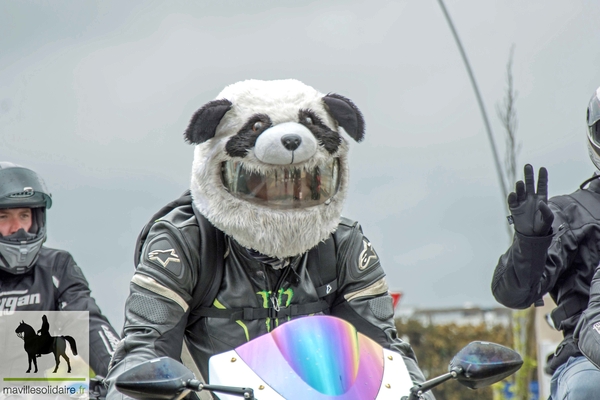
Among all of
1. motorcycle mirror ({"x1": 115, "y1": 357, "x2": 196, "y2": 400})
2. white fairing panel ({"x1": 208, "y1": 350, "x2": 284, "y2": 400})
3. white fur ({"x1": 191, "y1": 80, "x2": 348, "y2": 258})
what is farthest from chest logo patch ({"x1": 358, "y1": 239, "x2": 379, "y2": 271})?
motorcycle mirror ({"x1": 115, "y1": 357, "x2": 196, "y2": 400})

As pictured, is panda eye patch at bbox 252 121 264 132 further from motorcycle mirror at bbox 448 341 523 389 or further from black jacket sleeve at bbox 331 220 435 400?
motorcycle mirror at bbox 448 341 523 389

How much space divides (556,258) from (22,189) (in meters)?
3.34

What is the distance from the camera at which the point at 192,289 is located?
13.3 ft

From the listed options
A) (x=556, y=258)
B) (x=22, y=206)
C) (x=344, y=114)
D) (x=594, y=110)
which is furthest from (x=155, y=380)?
(x=22, y=206)

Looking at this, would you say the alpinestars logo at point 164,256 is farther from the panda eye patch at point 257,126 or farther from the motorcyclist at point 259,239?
the panda eye patch at point 257,126

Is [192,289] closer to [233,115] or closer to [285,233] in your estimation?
[285,233]

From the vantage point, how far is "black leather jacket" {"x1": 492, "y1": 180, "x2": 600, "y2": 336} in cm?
450

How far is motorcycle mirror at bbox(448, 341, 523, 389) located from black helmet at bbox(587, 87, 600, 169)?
2113mm

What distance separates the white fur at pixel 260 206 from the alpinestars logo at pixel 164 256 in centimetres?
26

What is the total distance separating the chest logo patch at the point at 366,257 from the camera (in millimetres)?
4305

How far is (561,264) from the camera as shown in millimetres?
4602

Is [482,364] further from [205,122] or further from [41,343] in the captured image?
[41,343]

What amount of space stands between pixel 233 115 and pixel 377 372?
5.15 feet

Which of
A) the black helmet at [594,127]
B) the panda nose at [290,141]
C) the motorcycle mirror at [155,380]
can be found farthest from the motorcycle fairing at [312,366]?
the black helmet at [594,127]
